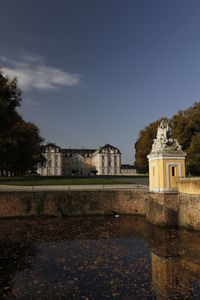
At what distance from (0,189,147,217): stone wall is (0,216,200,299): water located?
3.16 m

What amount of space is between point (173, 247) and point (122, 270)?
354 cm

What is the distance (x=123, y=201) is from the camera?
1870cm

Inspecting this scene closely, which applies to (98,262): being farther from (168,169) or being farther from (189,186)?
(168,169)

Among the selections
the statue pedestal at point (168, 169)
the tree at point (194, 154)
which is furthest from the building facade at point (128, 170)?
the statue pedestal at point (168, 169)

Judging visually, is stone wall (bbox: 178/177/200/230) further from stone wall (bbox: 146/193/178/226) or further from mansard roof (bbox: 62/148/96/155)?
mansard roof (bbox: 62/148/96/155)

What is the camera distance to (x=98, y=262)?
30.1ft

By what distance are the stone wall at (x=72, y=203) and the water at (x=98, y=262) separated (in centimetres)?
316

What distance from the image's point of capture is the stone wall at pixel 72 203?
58.5 feet

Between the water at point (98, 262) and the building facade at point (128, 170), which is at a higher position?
the building facade at point (128, 170)

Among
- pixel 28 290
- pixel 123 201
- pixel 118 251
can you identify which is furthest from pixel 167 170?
pixel 28 290

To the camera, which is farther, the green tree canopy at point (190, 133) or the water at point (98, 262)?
the green tree canopy at point (190, 133)

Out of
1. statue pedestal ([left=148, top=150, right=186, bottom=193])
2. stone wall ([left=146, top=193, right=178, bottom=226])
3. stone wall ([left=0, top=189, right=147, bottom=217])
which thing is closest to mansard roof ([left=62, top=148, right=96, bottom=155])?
stone wall ([left=0, top=189, right=147, bottom=217])

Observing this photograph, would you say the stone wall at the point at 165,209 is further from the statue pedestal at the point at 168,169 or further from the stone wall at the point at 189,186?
the stone wall at the point at 189,186

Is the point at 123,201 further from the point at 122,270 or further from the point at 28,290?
the point at 28,290
